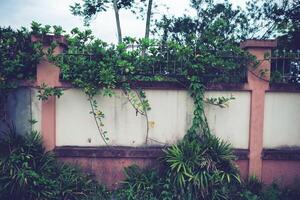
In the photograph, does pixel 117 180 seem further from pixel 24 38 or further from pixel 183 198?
pixel 24 38

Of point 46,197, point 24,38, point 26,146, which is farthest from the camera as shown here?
point 24,38

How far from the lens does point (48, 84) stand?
17.3ft

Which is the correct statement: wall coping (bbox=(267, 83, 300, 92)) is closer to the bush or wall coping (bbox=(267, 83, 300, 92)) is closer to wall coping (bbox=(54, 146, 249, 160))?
wall coping (bbox=(54, 146, 249, 160))

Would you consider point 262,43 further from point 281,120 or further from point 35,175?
point 35,175

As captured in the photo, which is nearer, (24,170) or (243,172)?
(24,170)

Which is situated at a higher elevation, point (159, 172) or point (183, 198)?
point (159, 172)

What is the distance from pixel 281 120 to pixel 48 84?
4588 mm

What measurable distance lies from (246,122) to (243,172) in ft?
3.24

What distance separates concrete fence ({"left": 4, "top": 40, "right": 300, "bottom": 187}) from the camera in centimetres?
533

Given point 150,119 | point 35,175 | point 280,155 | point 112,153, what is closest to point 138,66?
point 150,119

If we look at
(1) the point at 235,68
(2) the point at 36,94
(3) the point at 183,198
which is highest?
(1) the point at 235,68

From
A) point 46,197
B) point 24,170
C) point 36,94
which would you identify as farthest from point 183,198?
point 36,94

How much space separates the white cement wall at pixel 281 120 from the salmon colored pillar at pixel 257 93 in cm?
16

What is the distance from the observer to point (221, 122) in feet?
17.8
